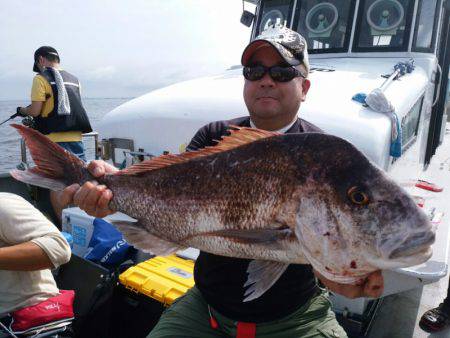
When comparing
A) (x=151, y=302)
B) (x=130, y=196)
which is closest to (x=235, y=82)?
(x=151, y=302)

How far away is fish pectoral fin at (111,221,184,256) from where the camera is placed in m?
1.99

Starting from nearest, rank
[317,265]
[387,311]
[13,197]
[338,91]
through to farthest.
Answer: [317,265], [13,197], [338,91], [387,311]

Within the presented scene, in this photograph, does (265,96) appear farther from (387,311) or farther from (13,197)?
(387,311)

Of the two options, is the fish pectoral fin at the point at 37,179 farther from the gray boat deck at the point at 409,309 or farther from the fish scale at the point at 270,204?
the gray boat deck at the point at 409,309

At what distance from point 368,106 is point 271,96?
5.38ft

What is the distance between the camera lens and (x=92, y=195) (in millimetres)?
2041

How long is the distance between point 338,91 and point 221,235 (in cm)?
274

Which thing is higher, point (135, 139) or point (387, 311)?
point (135, 139)

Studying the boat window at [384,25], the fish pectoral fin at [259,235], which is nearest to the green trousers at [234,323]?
the fish pectoral fin at [259,235]

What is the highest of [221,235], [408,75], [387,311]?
[408,75]

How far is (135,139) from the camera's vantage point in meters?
4.55

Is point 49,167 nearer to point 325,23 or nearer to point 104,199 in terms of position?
point 104,199

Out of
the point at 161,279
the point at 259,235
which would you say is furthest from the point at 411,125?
the point at 259,235

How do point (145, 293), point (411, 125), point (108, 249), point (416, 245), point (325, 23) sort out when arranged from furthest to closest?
point (325, 23)
point (411, 125)
point (108, 249)
point (145, 293)
point (416, 245)
